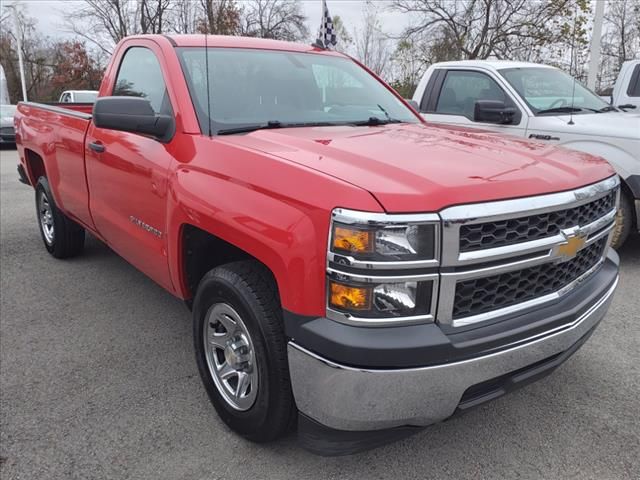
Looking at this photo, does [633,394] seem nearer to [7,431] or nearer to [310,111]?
[310,111]

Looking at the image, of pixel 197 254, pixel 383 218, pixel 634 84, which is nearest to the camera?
pixel 383 218

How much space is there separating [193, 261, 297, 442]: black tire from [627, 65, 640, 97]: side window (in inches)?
286

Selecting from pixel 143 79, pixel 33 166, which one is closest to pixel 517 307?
pixel 143 79

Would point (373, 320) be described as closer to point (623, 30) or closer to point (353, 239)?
point (353, 239)

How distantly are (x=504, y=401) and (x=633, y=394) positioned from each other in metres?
0.73

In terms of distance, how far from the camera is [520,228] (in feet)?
6.70

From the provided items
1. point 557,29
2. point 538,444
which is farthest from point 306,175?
point 557,29

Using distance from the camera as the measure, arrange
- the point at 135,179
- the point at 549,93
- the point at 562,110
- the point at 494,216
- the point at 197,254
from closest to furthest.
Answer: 1. the point at 494,216
2. the point at 197,254
3. the point at 135,179
4. the point at 562,110
5. the point at 549,93

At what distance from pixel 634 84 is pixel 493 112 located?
3.80 m

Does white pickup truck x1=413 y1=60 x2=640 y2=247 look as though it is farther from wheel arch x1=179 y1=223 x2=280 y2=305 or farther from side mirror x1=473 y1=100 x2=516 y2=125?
wheel arch x1=179 y1=223 x2=280 y2=305

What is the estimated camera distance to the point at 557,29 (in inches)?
850

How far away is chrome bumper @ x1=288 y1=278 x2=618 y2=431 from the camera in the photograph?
185 centimetres

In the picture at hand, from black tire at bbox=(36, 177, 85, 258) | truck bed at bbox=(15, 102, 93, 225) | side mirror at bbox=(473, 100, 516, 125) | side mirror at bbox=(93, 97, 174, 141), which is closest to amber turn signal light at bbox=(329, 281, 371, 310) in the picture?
side mirror at bbox=(93, 97, 174, 141)

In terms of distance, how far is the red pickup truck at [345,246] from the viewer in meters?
1.85
